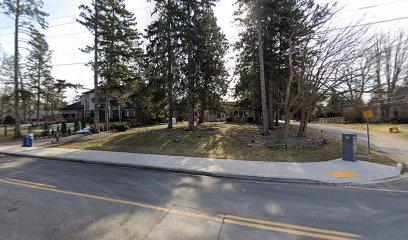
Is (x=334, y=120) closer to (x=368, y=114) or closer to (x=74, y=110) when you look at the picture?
(x=368, y=114)

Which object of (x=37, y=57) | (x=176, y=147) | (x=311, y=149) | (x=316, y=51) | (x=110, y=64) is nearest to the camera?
(x=311, y=149)

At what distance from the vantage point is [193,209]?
5023 millimetres

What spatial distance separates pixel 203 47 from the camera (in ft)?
58.9

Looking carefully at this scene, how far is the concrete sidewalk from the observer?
7484 mm

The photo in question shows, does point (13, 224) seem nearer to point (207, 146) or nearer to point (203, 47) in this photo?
point (207, 146)

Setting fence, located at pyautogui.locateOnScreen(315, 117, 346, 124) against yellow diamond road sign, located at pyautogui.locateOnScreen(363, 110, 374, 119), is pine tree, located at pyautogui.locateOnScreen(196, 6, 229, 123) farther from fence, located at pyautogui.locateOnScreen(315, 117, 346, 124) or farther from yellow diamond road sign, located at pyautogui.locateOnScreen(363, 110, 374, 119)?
fence, located at pyautogui.locateOnScreen(315, 117, 346, 124)

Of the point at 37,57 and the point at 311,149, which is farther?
the point at 37,57

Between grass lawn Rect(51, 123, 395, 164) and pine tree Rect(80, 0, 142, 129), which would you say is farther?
pine tree Rect(80, 0, 142, 129)

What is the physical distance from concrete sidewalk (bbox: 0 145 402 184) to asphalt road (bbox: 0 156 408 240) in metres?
0.56

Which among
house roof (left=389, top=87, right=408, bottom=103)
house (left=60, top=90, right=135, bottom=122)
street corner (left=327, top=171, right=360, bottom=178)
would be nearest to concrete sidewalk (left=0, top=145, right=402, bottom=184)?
street corner (left=327, top=171, right=360, bottom=178)

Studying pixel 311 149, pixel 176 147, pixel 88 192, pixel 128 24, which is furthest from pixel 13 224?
pixel 128 24

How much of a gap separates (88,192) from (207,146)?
8.01 metres

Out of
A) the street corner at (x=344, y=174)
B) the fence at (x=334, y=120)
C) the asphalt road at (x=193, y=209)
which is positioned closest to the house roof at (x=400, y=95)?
the street corner at (x=344, y=174)

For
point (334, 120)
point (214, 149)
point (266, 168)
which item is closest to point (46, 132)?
point (214, 149)
